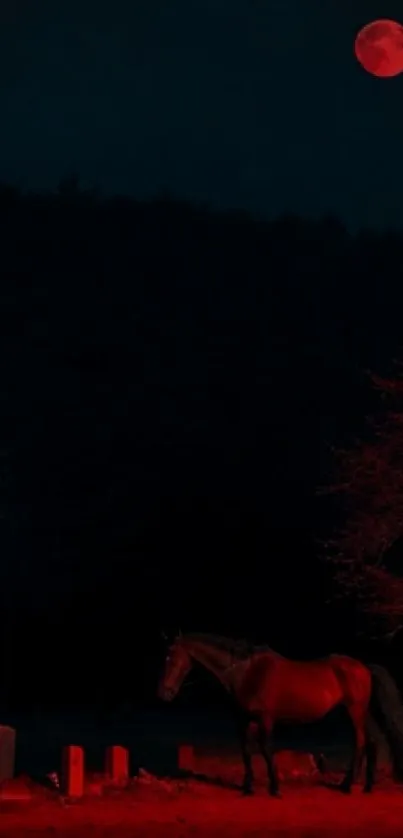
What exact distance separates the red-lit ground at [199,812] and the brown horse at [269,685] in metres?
0.52

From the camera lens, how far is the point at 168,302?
6169 centimetres

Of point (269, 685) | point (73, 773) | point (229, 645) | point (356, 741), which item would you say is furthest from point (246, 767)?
point (73, 773)

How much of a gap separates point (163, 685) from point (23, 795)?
6.78 ft

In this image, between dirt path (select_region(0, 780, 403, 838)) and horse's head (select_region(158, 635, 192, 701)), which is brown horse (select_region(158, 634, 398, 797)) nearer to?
horse's head (select_region(158, 635, 192, 701))

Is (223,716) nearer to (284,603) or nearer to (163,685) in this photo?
(284,603)

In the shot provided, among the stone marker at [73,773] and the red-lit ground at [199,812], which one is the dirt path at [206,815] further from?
the stone marker at [73,773]

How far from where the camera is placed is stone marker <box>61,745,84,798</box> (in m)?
15.7

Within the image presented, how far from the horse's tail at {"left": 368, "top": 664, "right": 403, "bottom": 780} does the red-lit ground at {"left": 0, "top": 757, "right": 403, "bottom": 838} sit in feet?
2.52

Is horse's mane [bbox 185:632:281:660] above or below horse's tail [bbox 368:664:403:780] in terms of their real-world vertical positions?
above

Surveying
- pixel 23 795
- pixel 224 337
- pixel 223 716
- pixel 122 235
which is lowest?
pixel 223 716

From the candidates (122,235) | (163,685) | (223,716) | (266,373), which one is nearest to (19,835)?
(163,685)

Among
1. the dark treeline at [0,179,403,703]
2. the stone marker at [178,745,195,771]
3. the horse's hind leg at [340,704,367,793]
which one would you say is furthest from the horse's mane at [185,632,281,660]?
the dark treeline at [0,179,403,703]

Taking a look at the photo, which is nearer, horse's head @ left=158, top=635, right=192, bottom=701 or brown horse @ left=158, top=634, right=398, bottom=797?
brown horse @ left=158, top=634, right=398, bottom=797

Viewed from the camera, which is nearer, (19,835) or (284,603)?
(19,835)
